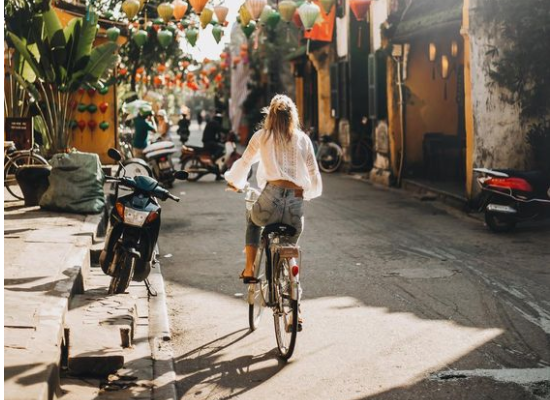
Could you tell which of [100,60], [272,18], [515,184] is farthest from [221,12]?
[515,184]

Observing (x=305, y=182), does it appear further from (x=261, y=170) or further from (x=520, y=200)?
(x=520, y=200)

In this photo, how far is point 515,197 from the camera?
42.7 feet

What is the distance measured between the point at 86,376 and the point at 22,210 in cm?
831

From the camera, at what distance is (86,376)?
20.8ft

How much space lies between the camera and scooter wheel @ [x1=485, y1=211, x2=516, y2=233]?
13.1 m

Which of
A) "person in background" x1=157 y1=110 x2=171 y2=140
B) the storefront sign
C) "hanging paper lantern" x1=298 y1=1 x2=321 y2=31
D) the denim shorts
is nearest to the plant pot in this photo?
the storefront sign

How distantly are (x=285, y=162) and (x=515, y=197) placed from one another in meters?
6.64

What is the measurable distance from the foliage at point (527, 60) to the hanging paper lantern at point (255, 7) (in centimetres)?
385

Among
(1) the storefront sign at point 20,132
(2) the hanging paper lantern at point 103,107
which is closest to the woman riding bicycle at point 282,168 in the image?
(1) the storefront sign at point 20,132

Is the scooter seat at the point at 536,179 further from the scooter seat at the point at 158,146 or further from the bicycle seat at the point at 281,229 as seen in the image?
the scooter seat at the point at 158,146

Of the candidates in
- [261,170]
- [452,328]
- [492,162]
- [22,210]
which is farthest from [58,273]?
[492,162]

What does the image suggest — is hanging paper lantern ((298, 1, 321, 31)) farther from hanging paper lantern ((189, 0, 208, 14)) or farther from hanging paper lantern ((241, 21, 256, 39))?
hanging paper lantern ((189, 0, 208, 14))

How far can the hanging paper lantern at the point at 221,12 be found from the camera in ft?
56.8

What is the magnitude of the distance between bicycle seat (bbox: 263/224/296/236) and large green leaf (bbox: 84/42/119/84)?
9013mm
